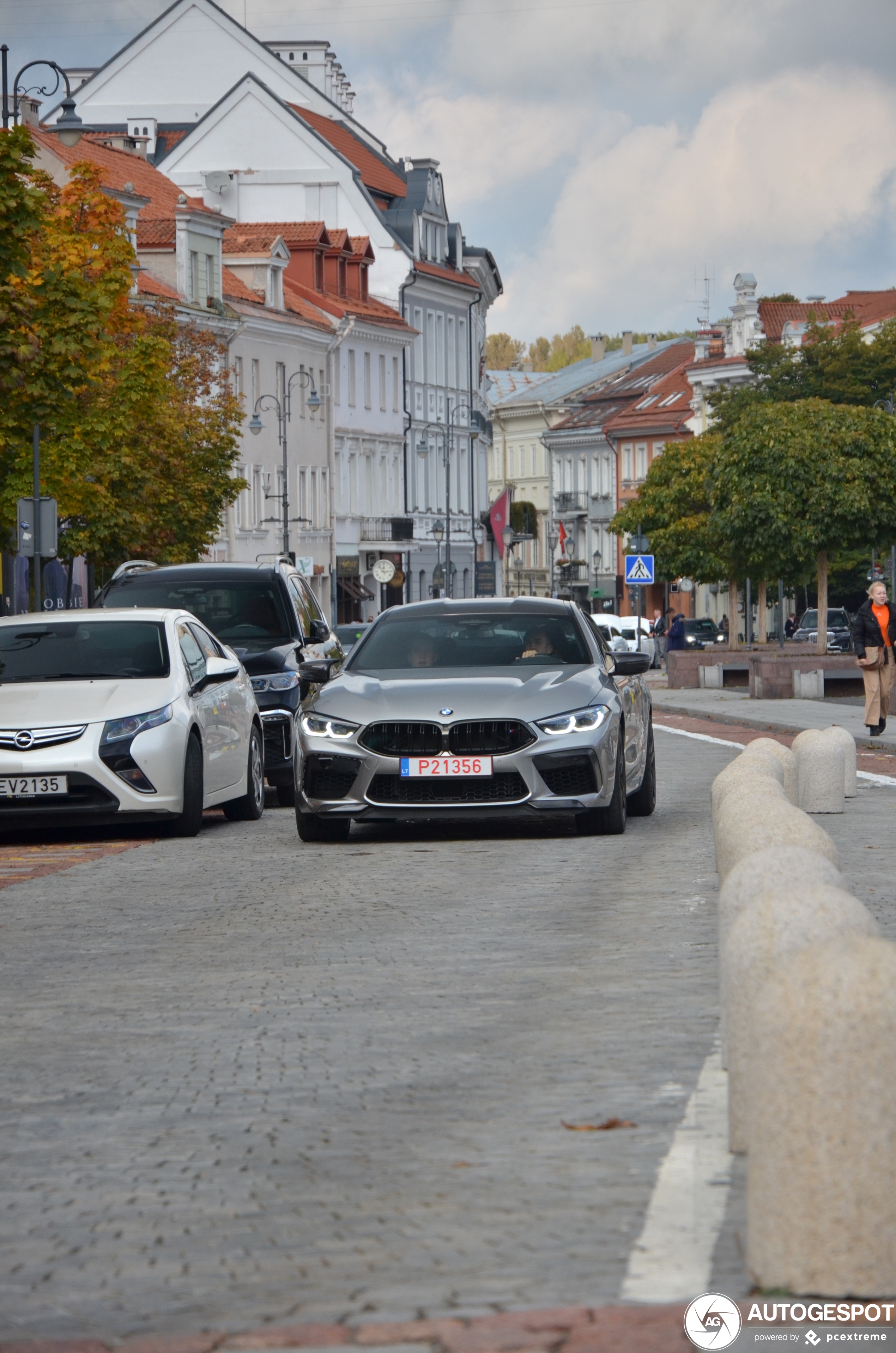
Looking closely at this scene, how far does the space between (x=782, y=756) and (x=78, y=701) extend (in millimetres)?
4515

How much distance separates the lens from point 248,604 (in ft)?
66.5

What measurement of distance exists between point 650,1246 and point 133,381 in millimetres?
31867

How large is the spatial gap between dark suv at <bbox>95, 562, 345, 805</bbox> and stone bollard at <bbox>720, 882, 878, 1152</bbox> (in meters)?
14.2

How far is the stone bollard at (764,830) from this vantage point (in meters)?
7.36

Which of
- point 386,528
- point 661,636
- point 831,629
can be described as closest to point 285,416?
point 661,636

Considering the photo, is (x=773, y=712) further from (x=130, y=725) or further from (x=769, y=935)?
(x=769, y=935)

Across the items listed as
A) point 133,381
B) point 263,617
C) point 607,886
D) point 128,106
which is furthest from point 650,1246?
point 128,106

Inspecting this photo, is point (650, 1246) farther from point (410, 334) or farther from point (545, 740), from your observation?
point (410, 334)

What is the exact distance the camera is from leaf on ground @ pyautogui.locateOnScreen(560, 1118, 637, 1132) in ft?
19.4

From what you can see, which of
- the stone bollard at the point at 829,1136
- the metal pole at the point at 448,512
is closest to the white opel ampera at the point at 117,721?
the stone bollard at the point at 829,1136

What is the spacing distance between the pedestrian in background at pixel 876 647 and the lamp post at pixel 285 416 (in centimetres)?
4080

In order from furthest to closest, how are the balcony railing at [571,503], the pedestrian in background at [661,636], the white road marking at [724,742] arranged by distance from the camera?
the balcony railing at [571,503]
the pedestrian in background at [661,636]
the white road marking at [724,742]

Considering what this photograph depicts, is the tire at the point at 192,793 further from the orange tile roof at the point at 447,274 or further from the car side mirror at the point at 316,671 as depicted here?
the orange tile roof at the point at 447,274

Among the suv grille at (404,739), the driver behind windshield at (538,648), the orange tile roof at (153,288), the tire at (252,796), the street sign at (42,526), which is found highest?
the orange tile roof at (153,288)
